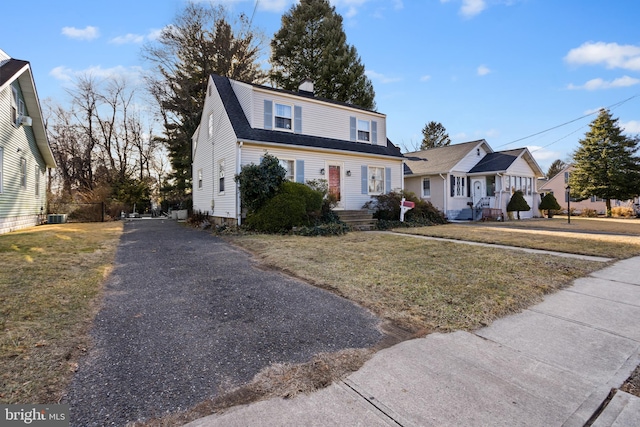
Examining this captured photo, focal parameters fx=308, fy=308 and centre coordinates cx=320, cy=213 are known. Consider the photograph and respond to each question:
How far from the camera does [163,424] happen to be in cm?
175

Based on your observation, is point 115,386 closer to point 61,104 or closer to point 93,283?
point 93,283

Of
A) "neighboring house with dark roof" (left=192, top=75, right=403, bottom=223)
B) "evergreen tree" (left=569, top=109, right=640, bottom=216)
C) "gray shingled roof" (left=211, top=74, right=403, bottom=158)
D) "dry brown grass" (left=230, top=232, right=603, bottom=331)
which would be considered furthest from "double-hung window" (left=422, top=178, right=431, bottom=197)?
"evergreen tree" (left=569, top=109, right=640, bottom=216)

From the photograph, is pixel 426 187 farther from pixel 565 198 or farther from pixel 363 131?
pixel 565 198

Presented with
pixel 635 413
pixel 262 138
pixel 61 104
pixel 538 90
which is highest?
pixel 61 104

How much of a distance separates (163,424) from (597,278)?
6.33 metres

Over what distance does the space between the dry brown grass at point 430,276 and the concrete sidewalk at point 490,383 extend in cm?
39

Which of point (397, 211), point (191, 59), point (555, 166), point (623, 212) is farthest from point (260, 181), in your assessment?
point (555, 166)

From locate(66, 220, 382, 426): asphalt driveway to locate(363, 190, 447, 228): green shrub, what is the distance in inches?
378

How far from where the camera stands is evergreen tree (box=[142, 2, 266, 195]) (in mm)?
22766

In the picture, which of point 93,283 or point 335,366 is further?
point 93,283

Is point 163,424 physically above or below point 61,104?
below

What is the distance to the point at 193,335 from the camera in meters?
2.92

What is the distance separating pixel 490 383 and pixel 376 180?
14257 millimetres

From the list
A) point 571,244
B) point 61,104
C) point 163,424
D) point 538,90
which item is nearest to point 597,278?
point 571,244
